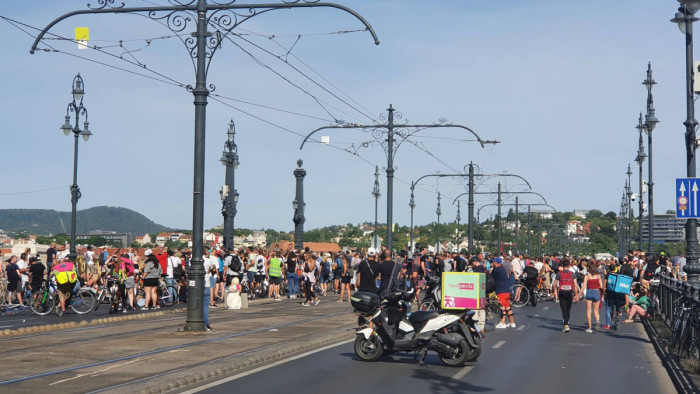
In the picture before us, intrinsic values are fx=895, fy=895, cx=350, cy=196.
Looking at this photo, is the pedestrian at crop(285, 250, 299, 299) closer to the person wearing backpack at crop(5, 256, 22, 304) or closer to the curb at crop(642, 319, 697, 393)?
the person wearing backpack at crop(5, 256, 22, 304)

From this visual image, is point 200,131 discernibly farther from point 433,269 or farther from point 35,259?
point 433,269

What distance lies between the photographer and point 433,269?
33.8 m

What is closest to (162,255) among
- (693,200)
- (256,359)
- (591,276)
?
(591,276)

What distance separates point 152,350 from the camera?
14562 mm

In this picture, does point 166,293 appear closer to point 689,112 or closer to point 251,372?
point 251,372

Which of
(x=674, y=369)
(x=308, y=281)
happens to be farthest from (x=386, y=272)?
(x=308, y=281)

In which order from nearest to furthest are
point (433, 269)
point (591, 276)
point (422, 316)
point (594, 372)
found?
1. point (594, 372)
2. point (422, 316)
3. point (591, 276)
4. point (433, 269)

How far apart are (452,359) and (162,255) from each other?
17505mm

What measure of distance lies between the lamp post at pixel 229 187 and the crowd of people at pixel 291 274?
8.80ft

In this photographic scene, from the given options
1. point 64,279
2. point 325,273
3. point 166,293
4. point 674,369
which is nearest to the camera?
point 674,369

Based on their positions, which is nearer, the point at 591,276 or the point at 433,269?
the point at 591,276

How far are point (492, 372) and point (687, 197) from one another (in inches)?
196

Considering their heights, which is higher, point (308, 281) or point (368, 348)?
point (308, 281)

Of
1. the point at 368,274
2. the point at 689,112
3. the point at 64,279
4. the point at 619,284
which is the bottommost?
the point at 64,279
